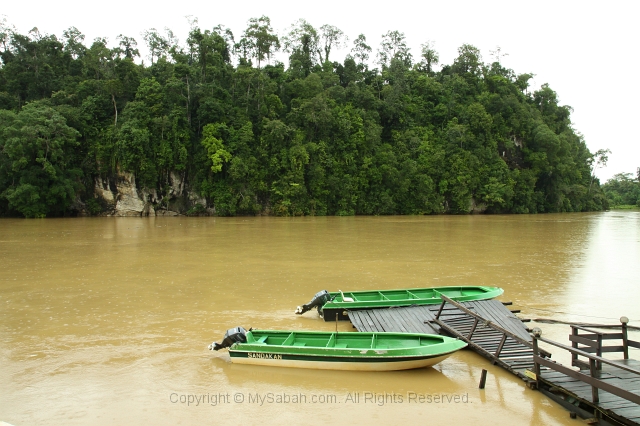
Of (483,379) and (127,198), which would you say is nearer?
(483,379)

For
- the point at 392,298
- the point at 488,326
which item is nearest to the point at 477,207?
the point at 392,298

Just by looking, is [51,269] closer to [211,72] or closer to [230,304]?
[230,304]

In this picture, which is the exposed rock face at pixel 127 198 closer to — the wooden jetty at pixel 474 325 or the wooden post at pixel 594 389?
the wooden jetty at pixel 474 325

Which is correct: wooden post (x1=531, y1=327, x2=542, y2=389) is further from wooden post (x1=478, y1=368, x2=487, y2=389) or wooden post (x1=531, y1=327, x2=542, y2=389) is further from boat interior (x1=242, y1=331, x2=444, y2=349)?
boat interior (x1=242, y1=331, x2=444, y2=349)

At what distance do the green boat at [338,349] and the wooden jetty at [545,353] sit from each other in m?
0.73

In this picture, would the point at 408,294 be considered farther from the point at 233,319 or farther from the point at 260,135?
the point at 260,135

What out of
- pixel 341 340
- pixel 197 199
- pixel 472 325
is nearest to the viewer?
pixel 341 340

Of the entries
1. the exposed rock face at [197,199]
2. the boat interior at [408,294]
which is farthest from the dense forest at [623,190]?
the boat interior at [408,294]

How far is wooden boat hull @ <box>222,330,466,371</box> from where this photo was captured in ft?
17.6

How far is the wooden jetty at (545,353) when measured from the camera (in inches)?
163

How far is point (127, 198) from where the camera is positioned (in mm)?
35406

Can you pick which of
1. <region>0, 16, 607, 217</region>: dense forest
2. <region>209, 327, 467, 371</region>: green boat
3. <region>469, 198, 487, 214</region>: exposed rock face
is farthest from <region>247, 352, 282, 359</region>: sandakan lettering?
<region>469, 198, 487, 214</region>: exposed rock face

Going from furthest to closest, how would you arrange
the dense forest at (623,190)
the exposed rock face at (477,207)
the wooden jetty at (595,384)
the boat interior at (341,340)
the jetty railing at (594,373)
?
1. the dense forest at (623,190)
2. the exposed rock face at (477,207)
3. the boat interior at (341,340)
4. the wooden jetty at (595,384)
5. the jetty railing at (594,373)

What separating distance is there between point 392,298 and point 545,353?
132 inches
